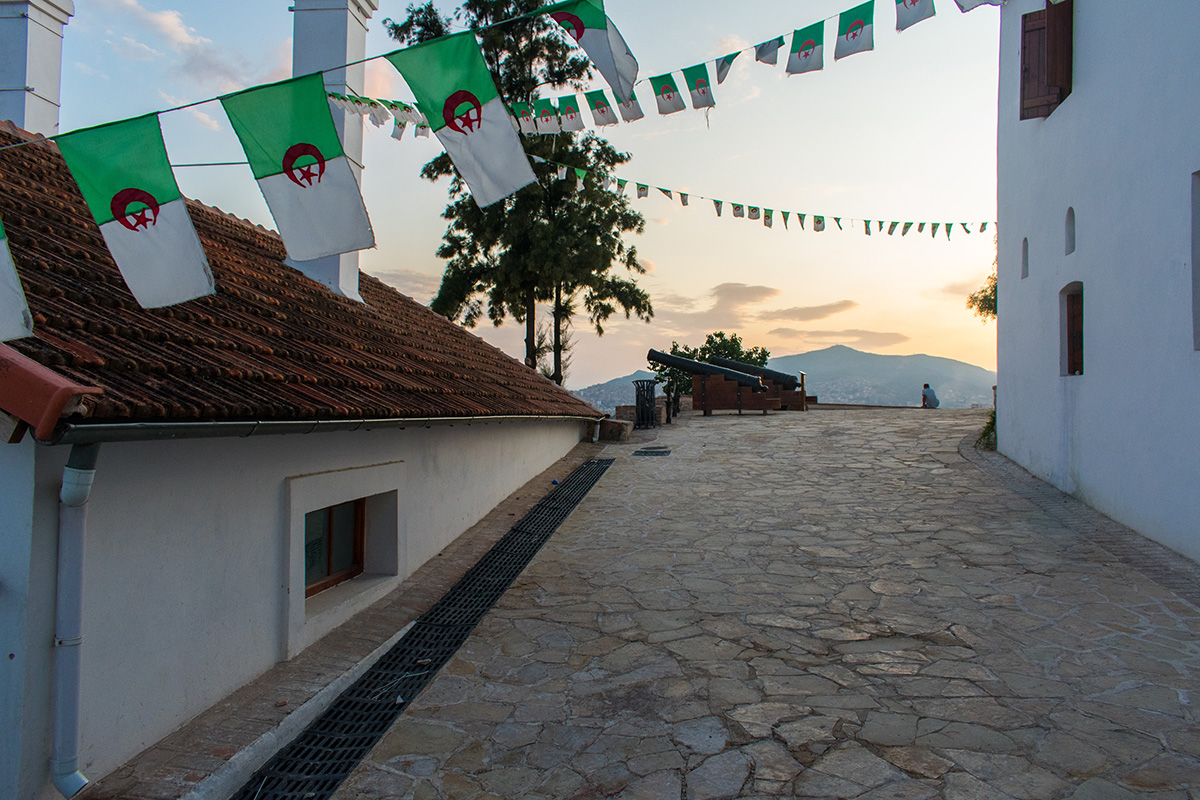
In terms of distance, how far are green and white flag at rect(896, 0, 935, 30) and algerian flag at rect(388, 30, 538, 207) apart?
4.23 meters

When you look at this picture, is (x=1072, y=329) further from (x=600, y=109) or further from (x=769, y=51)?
(x=600, y=109)

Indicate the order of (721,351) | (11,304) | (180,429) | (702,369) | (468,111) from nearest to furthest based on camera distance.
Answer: (11,304), (180,429), (468,111), (702,369), (721,351)

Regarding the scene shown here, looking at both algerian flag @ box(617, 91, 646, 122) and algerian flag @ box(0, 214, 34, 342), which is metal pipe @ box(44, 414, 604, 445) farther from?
algerian flag @ box(617, 91, 646, 122)

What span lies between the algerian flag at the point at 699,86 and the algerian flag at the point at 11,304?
595cm

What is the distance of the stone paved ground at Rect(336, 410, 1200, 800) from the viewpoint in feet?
10.6

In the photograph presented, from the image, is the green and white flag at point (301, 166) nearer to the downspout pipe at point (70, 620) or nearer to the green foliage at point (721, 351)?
the downspout pipe at point (70, 620)

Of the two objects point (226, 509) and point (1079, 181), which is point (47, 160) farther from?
point (1079, 181)

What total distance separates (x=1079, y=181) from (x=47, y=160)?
998cm

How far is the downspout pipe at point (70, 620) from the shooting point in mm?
2721

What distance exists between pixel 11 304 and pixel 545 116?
7.22m

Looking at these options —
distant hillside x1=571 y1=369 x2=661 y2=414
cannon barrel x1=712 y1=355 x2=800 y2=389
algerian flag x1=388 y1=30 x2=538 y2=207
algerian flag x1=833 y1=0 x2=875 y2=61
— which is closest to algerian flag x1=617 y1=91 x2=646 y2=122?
algerian flag x1=833 y1=0 x2=875 y2=61

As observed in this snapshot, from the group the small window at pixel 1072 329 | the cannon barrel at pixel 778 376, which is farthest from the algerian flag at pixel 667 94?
the cannon barrel at pixel 778 376

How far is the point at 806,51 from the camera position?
7051 mm

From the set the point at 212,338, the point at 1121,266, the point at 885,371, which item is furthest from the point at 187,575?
the point at 885,371
